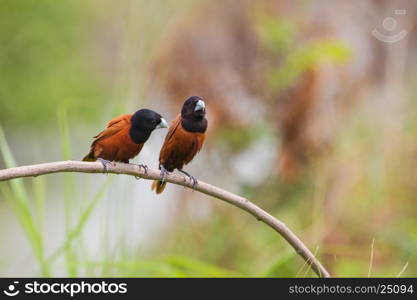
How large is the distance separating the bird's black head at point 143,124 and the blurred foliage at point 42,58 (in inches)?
313

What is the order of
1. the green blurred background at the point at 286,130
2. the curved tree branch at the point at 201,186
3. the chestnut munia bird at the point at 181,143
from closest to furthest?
the curved tree branch at the point at 201,186, the chestnut munia bird at the point at 181,143, the green blurred background at the point at 286,130

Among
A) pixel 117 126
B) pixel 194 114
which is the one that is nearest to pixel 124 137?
pixel 117 126

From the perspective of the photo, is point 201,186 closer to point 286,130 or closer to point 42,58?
point 286,130

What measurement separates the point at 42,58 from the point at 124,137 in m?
9.08


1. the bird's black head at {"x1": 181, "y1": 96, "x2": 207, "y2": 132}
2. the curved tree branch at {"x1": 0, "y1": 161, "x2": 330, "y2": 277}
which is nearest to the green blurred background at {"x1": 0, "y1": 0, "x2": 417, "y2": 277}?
the bird's black head at {"x1": 181, "y1": 96, "x2": 207, "y2": 132}

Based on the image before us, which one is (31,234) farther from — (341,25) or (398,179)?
(341,25)

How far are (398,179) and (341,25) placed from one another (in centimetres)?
172

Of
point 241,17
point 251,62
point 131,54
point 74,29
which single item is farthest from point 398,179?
point 74,29

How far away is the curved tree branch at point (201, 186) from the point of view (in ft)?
6.08

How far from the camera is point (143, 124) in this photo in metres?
2.59

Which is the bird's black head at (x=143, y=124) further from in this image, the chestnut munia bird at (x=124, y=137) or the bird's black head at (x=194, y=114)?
the bird's black head at (x=194, y=114)

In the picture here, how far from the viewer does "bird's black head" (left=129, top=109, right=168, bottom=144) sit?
2507 millimetres

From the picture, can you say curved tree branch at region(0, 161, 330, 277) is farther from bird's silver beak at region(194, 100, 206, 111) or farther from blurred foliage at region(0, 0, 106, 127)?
blurred foliage at region(0, 0, 106, 127)

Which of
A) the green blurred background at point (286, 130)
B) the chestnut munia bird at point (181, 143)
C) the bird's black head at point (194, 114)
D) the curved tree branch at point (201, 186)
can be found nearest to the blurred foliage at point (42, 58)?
the green blurred background at point (286, 130)
